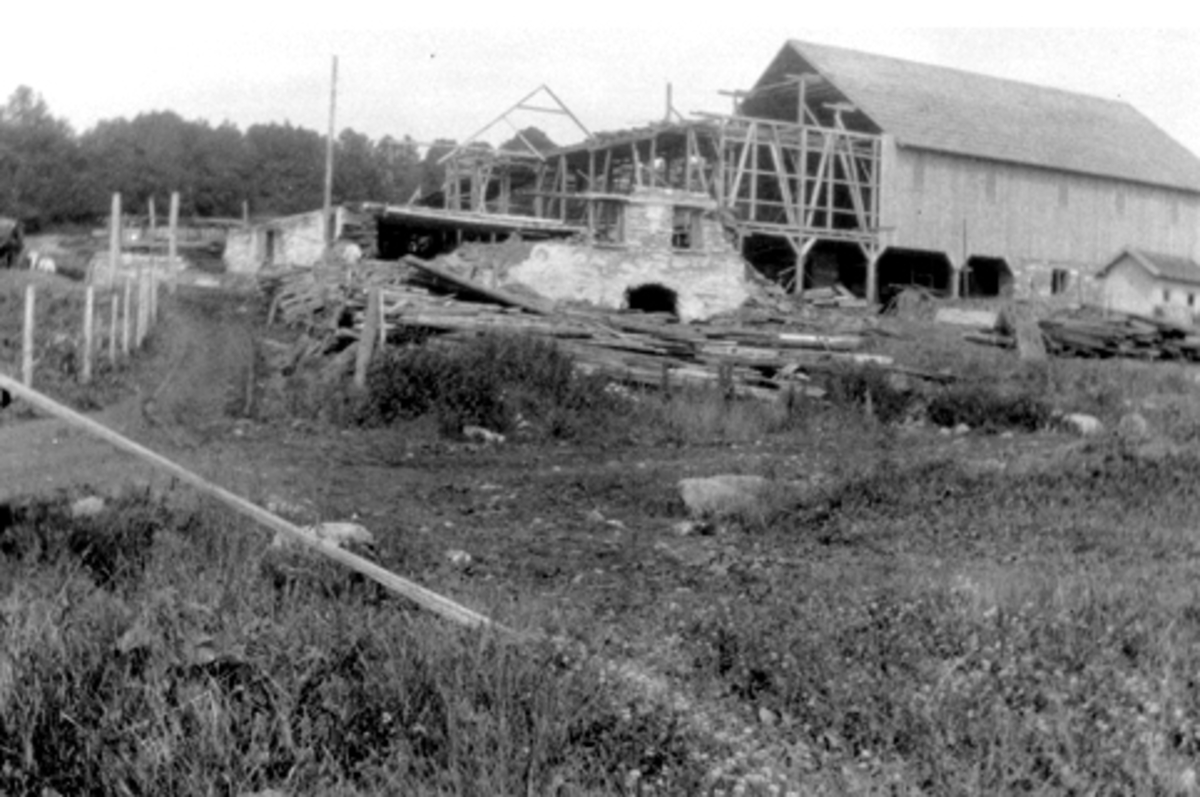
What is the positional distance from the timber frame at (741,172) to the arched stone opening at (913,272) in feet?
8.19

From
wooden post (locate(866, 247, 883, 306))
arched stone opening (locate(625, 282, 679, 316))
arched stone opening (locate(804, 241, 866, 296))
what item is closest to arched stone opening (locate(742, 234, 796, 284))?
arched stone opening (locate(804, 241, 866, 296))

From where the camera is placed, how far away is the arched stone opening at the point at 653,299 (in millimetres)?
29172

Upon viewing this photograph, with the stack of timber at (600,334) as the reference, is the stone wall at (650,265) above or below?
above

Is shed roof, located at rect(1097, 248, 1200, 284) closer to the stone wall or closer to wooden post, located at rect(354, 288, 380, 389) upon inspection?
the stone wall

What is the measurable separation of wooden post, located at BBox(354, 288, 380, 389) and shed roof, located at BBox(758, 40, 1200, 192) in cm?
2377

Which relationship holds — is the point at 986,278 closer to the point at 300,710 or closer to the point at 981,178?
the point at 981,178

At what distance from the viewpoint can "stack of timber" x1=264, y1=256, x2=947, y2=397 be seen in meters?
19.0

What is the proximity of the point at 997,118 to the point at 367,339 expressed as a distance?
3051 centimetres

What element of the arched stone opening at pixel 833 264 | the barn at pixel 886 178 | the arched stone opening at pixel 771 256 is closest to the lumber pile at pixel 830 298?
the barn at pixel 886 178

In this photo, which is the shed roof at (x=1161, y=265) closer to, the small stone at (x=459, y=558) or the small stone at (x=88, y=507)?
the small stone at (x=459, y=558)

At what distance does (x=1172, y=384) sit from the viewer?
21.1m

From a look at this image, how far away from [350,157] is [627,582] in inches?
2980

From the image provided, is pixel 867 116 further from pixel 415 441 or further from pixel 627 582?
pixel 627 582

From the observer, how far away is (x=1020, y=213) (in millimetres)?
41719
